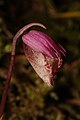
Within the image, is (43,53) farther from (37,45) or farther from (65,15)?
(65,15)

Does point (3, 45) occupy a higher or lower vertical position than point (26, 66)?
higher

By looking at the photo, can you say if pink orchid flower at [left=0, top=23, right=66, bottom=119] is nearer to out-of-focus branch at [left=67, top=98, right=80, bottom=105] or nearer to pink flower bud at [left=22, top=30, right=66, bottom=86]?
pink flower bud at [left=22, top=30, right=66, bottom=86]

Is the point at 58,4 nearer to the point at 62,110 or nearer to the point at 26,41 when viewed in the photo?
the point at 62,110

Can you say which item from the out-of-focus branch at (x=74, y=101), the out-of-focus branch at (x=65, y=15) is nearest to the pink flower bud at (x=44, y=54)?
the out-of-focus branch at (x=74, y=101)

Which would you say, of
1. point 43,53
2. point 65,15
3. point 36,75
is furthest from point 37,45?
point 65,15

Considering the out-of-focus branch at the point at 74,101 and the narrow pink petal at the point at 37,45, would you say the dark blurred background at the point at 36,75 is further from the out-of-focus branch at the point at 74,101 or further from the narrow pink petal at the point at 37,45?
the narrow pink petal at the point at 37,45

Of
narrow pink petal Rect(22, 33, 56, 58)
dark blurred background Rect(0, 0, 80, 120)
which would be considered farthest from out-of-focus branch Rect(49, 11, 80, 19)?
narrow pink petal Rect(22, 33, 56, 58)

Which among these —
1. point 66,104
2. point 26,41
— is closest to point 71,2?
point 66,104
